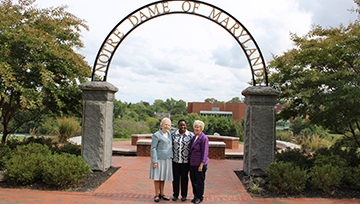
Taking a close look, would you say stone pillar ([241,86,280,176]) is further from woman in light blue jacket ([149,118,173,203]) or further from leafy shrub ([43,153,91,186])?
leafy shrub ([43,153,91,186])

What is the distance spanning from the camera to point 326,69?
7379 millimetres

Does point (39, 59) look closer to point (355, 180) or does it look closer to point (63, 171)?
point (63, 171)

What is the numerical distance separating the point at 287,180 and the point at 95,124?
15.4 feet

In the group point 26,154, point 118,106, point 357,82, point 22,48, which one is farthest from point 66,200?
point 118,106

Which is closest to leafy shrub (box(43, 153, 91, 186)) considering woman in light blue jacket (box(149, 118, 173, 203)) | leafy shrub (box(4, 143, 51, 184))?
leafy shrub (box(4, 143, 51, 184))

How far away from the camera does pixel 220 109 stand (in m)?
46.1

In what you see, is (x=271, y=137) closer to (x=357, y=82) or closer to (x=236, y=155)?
(x=357, y=82)

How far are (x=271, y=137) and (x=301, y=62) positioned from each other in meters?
2.36

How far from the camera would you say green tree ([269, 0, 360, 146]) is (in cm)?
645

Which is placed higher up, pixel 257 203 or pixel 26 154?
pixel 26 154

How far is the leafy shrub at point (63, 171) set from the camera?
540cm

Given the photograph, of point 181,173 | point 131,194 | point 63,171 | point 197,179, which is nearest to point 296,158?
point 197,179

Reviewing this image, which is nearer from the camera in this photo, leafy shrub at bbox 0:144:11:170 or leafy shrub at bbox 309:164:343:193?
leafy shrub at bbox 309:164:343:193

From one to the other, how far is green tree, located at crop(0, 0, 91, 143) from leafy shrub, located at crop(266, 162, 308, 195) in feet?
18.7
